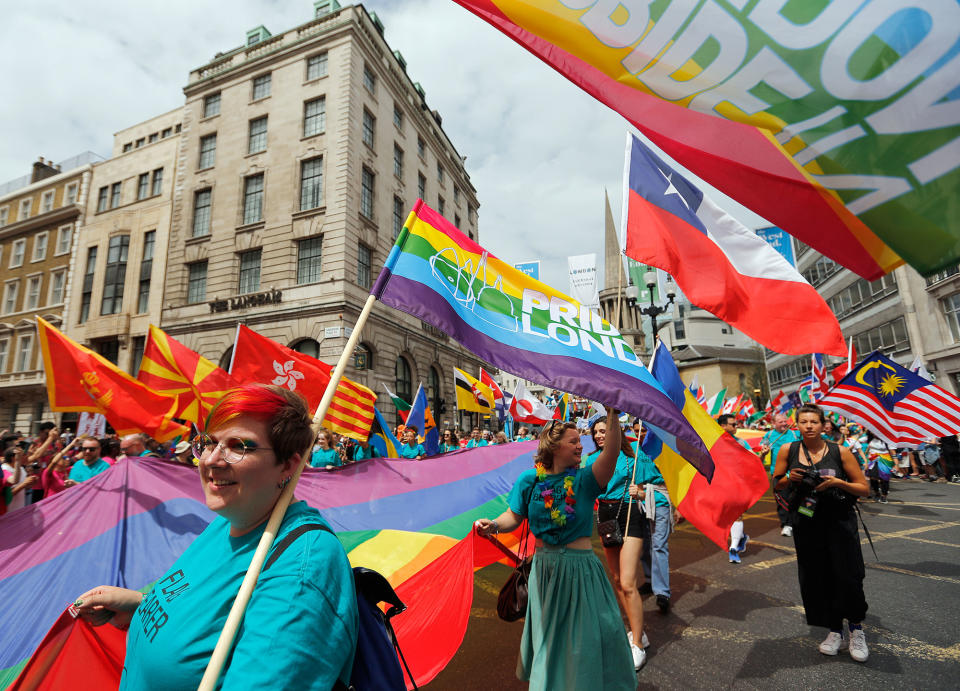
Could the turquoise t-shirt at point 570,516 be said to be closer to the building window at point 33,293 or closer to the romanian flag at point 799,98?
the romanian flag at point 799,98

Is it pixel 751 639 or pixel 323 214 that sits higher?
pixel 323 214

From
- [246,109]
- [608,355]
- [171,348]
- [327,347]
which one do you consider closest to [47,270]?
[246,109]

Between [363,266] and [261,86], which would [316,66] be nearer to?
[261,86]

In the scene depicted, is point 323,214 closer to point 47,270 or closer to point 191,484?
point 191,484

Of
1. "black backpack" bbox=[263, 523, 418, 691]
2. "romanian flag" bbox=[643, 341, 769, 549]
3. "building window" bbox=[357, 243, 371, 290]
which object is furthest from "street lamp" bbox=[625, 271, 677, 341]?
"building window" bbox=[357, 243, 371, 290]

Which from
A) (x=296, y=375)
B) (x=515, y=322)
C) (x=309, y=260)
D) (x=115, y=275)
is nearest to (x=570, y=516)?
(x=515, y=322)

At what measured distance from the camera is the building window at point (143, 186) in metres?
30.0

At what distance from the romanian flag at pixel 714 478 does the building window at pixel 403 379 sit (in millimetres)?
21666

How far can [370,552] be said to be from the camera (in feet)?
12.4

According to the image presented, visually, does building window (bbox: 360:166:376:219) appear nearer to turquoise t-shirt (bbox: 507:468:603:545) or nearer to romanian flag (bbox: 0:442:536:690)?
romanian flag (bbox: 0:442:536:690)

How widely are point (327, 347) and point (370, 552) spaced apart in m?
18.3

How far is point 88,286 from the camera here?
29.6m

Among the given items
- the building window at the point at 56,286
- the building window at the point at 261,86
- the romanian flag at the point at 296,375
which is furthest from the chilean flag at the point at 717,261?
the building window at the point at 56,286

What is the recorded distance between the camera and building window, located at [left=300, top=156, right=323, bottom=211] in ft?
76.9
